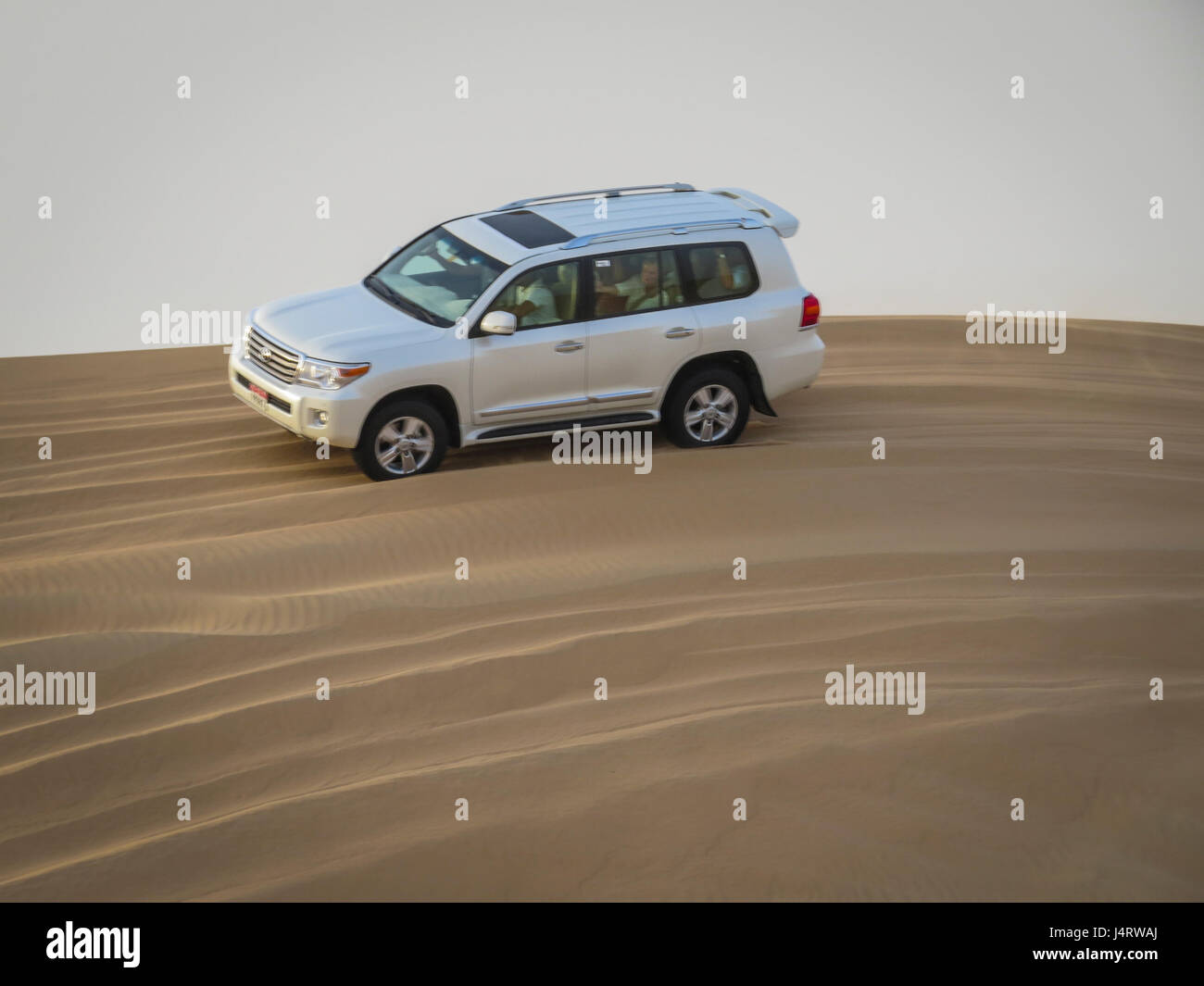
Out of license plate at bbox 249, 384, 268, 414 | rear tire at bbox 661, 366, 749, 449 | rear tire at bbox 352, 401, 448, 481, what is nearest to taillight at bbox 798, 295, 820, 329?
rear tire at bbox 661, 366, 749, 449

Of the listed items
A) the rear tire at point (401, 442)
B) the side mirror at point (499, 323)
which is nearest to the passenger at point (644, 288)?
the side mirror at point (499, 323)

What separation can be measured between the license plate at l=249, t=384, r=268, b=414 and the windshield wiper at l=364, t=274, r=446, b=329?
4.08 feet

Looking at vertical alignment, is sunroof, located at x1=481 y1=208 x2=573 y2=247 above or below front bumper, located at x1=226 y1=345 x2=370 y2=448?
above

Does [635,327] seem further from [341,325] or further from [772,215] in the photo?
[341,325]

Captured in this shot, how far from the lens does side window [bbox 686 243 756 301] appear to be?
10719 millimetres

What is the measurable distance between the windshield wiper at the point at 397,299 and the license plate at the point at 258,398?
1.24 meters

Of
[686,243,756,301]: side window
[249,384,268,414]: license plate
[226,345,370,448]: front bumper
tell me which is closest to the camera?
[226,345,370,448]: front bumper

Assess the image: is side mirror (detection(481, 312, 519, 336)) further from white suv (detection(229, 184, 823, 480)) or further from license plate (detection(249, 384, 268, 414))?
license plate (detection(249, 384, 268, 414))

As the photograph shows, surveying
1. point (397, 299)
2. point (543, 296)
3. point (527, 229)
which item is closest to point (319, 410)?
point (397, 299)

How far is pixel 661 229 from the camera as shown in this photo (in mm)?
10617

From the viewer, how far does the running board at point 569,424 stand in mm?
10281
